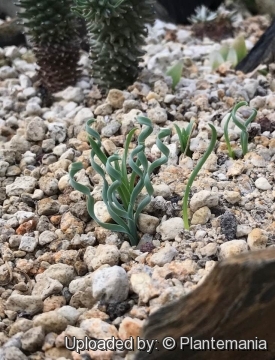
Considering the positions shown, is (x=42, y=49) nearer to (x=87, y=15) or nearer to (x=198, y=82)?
(x=87, y=15)

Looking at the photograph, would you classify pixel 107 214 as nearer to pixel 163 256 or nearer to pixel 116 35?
pixel 163 256

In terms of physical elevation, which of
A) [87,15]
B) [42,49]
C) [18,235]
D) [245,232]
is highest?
[87,15]

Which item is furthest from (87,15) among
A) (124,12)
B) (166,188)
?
(166,188)

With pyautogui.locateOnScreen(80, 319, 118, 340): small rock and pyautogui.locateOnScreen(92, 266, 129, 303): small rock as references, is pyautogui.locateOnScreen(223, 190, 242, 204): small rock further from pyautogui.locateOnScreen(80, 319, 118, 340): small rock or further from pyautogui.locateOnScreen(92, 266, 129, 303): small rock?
pyautogui.locateOnScreen(80, 319, 118, 340): small rock

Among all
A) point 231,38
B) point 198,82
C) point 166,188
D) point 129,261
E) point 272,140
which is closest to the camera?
point 129,261

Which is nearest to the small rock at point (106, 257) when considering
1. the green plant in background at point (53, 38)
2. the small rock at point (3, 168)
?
the small rock at point (3, 168)

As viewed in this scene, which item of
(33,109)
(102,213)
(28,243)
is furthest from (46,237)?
(33,109)

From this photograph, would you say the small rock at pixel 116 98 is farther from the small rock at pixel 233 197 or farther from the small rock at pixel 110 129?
the small rock at pixel 233 197
